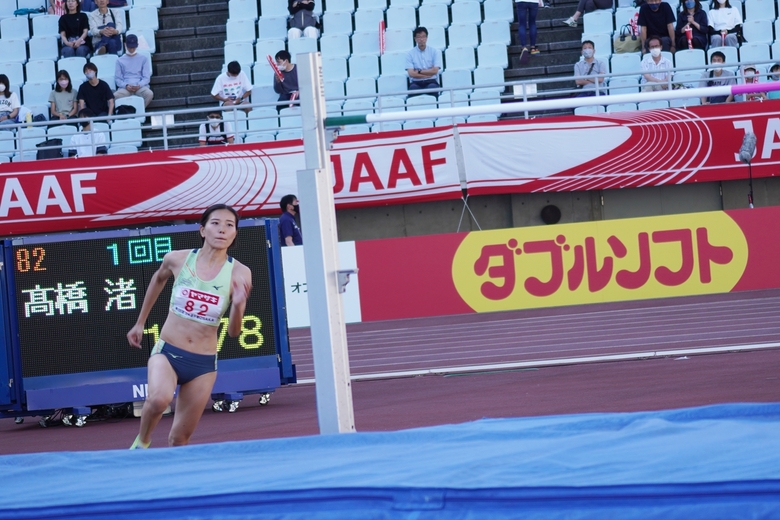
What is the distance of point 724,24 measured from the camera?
18234 millimetres

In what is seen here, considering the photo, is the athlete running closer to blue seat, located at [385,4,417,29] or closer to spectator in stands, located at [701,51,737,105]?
spectator in stands, located at [701,51,737,105]

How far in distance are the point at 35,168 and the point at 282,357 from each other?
9.09 meters

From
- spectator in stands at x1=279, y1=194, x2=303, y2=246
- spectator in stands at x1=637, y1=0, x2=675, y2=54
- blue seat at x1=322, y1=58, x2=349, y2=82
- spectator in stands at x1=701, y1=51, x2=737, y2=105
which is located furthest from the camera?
blue seat at x1=322, y1=58, x2=349, y2=82

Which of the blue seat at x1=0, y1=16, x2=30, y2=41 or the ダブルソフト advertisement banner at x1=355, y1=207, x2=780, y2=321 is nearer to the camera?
the ダブルソフト advertisement banner at x1=355, y1=207, x2=780, y2=321

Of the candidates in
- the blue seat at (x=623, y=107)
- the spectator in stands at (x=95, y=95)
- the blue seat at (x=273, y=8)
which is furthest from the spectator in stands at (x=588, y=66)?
the spectator in stands at (x=95, y=95)

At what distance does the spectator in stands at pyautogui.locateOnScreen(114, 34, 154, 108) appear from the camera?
1916 centimetres

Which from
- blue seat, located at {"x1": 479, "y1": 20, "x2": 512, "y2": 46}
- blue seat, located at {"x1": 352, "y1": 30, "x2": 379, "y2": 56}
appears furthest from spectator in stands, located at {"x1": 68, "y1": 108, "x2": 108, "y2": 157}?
blue seat, located at {"x1": 479, "y1": 20, "x2": 512, "y2": 46}

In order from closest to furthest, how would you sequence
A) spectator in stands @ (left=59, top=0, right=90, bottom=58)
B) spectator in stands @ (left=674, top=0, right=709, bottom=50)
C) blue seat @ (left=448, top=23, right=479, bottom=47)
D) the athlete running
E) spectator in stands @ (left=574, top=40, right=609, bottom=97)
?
1. the athlete running
2. spectator in stands @ (left=574, top=40, right=609, bottom=97)
3. spectator in stands @ (left=674, top=0, right=709, bottom=50)
4. blue seat @ (left=448, top=23, right=479, bottom=47)
5. spectator in stands @ (left=59, top=0, right=90, bottom=58)

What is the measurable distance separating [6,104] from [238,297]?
1393cm

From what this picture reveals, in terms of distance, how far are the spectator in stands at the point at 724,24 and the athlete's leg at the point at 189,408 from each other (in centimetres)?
1453

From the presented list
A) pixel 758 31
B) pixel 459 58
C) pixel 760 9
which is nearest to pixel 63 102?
pixel 459 58

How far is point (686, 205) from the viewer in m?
17.8

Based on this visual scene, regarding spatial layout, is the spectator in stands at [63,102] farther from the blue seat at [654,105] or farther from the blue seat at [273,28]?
the blue seat at [654,105]

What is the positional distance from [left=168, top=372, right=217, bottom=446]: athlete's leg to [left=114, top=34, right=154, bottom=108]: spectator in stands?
14109 millimetres
